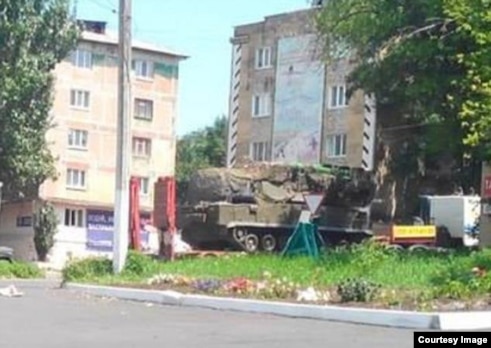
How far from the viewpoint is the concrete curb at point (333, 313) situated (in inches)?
548

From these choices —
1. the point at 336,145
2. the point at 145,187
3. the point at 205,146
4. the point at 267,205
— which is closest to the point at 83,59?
the point at 145,187

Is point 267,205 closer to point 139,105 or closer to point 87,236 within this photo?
point 87,236

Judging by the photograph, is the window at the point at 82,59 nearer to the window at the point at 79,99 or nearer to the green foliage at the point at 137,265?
the window at the point at 79,99

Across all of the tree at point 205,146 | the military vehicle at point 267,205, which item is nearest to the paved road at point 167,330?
the military vehicle at point 267,205

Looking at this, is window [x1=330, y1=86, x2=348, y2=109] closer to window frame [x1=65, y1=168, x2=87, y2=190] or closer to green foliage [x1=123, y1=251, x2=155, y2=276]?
window frame [x1=65, y1=168, x2=87, y2=190]

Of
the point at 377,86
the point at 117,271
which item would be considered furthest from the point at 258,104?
the point at 117,271

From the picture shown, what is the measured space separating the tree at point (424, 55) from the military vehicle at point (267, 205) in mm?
3950

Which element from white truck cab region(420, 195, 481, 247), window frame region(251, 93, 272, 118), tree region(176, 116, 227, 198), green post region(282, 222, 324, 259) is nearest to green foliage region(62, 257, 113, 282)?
green post region(282, 222, 324, 259)

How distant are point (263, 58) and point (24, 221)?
707 inches

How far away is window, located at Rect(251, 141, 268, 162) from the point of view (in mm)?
74062

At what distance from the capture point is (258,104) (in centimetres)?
7475

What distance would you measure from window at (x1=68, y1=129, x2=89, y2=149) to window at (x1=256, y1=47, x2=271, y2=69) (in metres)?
11.6

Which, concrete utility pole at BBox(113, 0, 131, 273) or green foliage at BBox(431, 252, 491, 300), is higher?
concrete utility pole at BBox(113, 0, 131, 273)

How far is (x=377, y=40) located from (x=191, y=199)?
35.4 ft
